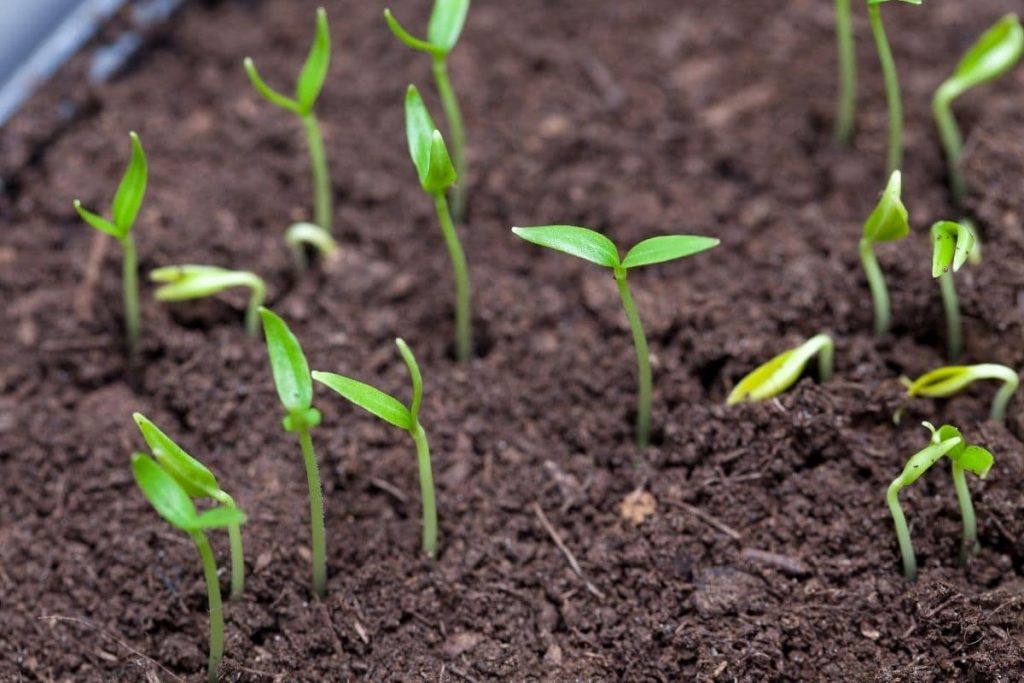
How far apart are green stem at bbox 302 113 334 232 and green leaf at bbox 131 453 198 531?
64cm

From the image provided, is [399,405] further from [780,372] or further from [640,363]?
[780,372]

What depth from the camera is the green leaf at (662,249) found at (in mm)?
1189

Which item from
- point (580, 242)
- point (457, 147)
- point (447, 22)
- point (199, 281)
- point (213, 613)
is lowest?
point (213, 613)

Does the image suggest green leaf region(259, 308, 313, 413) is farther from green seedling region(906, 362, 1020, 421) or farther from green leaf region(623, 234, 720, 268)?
green seedling region(906, 362, 1020, 421)

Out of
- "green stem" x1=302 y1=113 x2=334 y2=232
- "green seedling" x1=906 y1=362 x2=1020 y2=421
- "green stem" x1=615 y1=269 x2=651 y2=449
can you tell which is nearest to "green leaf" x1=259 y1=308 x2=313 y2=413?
"green stem" x1=615 y1=269 x2=651 y2=449

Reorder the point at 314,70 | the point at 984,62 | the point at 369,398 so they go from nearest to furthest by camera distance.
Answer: the point at 369,398, the point at 314,70, the point at 984,62

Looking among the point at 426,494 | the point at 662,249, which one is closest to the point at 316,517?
the point at 426,494

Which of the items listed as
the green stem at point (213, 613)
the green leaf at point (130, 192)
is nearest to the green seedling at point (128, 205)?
the green leaf at point (130, 192)

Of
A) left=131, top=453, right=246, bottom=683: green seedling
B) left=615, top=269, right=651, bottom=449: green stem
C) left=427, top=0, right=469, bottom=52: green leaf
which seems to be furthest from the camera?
left=427, top=0, right=469, bottom=52: green leaf

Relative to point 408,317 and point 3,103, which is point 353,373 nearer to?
point 408,317

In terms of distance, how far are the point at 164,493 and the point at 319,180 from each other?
2.28 ft

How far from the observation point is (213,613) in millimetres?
1175

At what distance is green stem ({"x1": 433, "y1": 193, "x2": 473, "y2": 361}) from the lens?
4.49 ft

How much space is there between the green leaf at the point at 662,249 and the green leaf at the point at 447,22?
448mm
